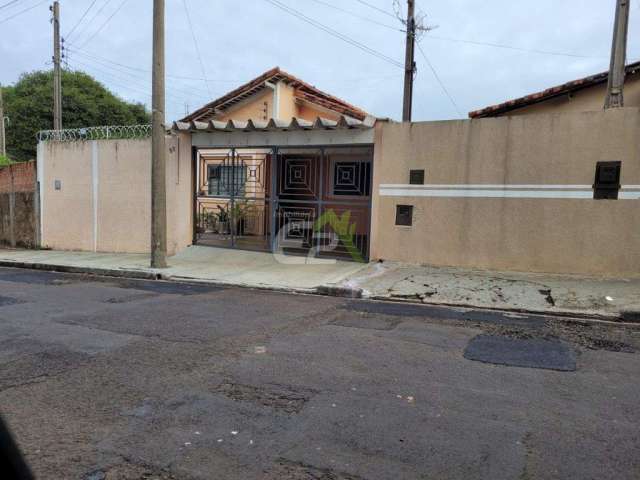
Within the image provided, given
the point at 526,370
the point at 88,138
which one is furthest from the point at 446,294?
the point at 88,138

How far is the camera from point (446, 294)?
7.92 metres

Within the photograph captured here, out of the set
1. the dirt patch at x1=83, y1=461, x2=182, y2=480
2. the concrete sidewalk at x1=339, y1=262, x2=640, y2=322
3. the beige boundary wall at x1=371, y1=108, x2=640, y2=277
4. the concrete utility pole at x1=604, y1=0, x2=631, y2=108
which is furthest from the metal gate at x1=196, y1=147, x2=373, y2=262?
the dirt patch at x1=83, y1=461, x2=182, y2=480

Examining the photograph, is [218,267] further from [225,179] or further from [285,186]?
[285,186]

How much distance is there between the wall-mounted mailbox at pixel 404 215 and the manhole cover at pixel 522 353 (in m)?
4.90

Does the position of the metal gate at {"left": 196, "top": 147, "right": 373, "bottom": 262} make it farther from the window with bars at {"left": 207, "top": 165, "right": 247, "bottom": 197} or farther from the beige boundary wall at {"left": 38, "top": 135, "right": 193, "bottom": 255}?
the beige boundary wall at {"left": 38, "top": 135, "right": 193, "bottom": 255}

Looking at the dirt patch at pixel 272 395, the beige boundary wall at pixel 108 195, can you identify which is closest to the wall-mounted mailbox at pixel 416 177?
the beige boundary wall at pixel 108 195

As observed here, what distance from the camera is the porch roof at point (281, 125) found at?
10289 mm

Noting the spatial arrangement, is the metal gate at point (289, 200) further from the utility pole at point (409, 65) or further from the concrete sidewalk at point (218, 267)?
the utility pole at point (409, 65)

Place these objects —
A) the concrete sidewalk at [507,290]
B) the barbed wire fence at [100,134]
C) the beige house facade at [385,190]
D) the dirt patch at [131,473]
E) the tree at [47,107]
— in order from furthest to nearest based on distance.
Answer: the tree at [47,107], the barbed wire fence at [100,134], the beige house facade at [385,190], the concrete sidewalk at [507,290], the dirt patch at [131,473]

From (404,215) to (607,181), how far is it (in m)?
3.74

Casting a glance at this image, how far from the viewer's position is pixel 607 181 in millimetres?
→ 8773

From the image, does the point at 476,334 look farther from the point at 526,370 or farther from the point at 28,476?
the point at 28,476

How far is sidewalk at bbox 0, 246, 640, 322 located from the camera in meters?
7.29

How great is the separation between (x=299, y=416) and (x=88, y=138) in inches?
523
